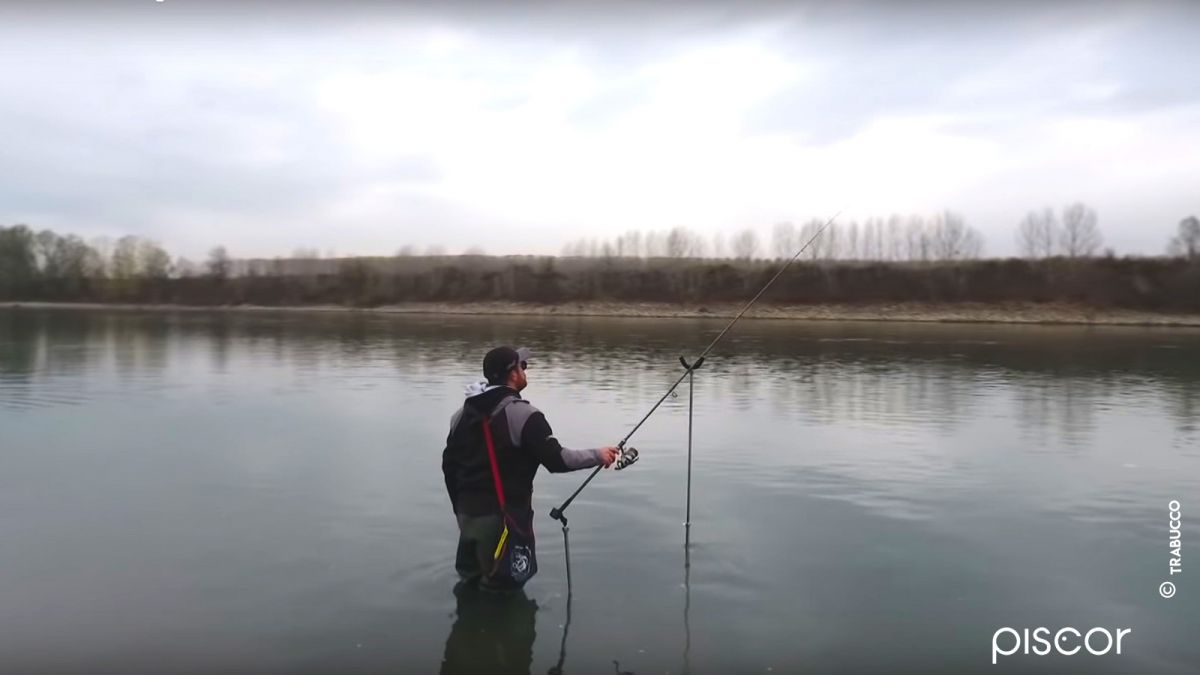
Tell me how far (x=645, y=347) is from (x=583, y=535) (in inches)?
1078

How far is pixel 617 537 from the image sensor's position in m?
8.12

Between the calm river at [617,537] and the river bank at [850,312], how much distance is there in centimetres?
5747

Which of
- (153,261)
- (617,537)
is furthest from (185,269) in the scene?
(617,537)

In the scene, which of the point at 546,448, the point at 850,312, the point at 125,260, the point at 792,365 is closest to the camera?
the point at 546,448

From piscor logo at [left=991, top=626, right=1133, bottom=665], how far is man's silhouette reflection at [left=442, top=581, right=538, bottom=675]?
9.72 feet

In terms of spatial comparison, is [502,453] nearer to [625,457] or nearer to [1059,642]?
[625,457]

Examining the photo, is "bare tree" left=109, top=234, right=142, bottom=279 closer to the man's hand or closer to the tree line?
the tree line

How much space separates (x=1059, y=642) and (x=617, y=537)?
3.63 meters

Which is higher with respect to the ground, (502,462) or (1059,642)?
(502,462)

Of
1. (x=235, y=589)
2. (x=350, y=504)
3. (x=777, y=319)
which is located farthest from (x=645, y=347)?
(x=777, y=319)

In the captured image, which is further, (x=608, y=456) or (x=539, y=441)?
(x=608, y=456)

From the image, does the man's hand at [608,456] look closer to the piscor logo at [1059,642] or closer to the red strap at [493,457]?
the red strap at [493,457]

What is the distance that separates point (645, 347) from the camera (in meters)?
35.4

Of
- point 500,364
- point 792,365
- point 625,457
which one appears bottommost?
point 792,365
